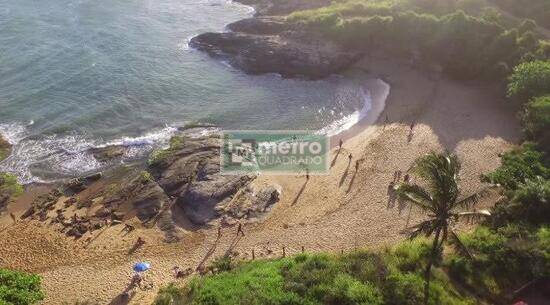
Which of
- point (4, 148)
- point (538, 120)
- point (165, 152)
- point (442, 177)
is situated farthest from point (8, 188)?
point (538, 120)

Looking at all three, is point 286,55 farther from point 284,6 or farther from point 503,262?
point 503,262

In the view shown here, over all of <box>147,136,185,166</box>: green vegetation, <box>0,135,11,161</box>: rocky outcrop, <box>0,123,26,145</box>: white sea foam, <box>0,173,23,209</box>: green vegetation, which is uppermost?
<box>147,136,185,166</box>: green vegetation

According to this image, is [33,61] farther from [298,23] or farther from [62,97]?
[298,23]

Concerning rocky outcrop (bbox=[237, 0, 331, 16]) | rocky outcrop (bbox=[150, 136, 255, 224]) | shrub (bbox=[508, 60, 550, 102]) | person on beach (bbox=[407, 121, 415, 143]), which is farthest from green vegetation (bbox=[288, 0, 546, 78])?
rocky outcrop (bbox=[150, 136, 255, 224])

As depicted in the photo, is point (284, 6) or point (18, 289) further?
point (284, 6)

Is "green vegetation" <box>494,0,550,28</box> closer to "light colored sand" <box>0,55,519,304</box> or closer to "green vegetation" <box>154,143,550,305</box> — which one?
"light colored sand" <box>0,55,519,304</box>

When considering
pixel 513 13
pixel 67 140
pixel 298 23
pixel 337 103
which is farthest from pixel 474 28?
pixel 67 140

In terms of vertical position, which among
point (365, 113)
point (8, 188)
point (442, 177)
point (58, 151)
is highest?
point (442, 177)
